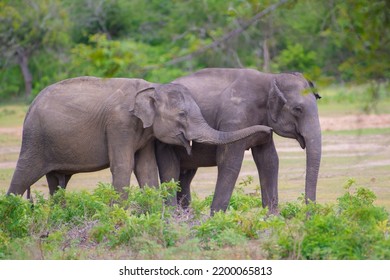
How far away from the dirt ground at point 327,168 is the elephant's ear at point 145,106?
111 inches

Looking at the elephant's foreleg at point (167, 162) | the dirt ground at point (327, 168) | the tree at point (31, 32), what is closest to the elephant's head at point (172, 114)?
the elephant's foreleg at point (167, 162)

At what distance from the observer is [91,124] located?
11836mm

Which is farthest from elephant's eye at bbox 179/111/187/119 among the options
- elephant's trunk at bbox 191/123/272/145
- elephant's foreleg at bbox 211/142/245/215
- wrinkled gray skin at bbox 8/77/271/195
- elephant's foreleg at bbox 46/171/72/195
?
elephant's foreleg at bbox 46/171/72/195

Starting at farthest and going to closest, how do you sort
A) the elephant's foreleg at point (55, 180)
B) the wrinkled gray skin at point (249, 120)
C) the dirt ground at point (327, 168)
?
the dirt ground at point (327, 168)
the elephant's foreleg at point (55, 180)
the wrinkled gray skin at point (249, 120)

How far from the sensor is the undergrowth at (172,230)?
29.6 feet

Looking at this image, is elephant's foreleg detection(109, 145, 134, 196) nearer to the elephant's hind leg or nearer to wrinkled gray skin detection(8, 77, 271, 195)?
wrinkled gray skin detection(8, 77, 271, 195)

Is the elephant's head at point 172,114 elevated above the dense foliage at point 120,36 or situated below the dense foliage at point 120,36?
above

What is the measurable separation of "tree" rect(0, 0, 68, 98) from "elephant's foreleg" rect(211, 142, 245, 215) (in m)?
21.3

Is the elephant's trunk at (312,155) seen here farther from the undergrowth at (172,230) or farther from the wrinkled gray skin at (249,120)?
the undergrowth at (172,230)

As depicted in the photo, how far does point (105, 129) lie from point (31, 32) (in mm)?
22788

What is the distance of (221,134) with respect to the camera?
1116cm

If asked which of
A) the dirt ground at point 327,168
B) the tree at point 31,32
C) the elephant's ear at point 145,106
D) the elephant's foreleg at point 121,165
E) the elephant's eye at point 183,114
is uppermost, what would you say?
the elephant's ear at point 145,106
